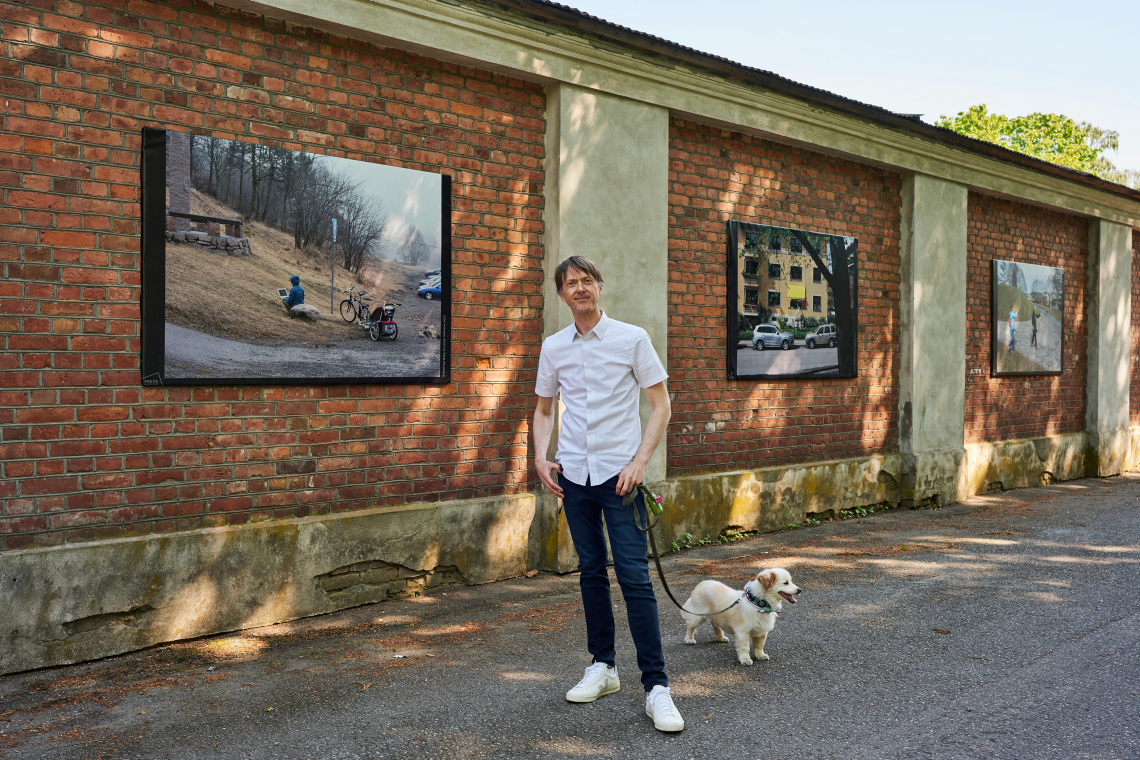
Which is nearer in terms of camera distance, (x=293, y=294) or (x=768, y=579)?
(x=768, y=579)

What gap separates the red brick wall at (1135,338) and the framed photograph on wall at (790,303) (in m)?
7.72

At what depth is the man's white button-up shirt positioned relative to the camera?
3.71 metres

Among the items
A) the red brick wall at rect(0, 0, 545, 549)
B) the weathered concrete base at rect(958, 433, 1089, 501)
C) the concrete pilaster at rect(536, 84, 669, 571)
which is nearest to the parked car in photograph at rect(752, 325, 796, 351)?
the concrete pilaster at rect(536, 84, 669, 571)

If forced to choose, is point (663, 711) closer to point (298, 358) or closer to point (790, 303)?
point (298, 358)

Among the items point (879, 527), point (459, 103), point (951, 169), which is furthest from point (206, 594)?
point (951, 169)

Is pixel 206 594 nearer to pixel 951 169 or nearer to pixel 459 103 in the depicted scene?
pixel 459 103

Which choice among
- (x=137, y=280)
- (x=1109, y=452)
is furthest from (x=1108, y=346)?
(x=137, y=280)

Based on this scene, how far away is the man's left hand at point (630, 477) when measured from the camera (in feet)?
11.7

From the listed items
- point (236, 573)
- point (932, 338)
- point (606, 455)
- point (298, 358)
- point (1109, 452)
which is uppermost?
point (932, 338)

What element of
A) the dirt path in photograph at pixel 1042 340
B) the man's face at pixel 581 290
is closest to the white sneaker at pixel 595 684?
the man's face at pixel 581 290

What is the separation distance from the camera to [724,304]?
8.15 metres

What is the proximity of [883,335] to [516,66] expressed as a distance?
570 cm

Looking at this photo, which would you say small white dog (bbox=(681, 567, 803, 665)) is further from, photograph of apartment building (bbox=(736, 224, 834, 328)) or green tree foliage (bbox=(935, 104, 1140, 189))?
green tree foliage (bbox=(935, 104, 1140, 189))

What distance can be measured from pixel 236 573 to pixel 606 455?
106 inches
